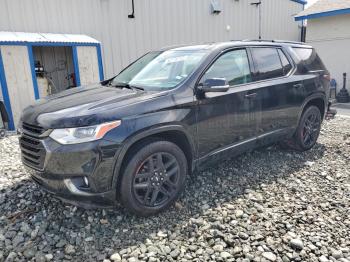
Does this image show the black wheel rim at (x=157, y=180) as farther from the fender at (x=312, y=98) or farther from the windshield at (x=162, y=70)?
the fender at (x=312, y=98)

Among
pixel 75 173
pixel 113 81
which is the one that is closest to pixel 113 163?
pixel 75 173

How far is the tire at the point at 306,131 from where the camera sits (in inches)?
184

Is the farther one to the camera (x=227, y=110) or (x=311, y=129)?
(x=311, y=129)

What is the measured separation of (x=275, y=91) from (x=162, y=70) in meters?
1.62

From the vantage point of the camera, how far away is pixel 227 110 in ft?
11.6

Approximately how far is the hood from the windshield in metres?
0.28

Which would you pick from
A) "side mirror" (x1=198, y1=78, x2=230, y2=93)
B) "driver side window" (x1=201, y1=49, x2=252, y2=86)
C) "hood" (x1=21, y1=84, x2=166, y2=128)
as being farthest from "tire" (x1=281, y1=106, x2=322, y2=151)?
"hood" (x1=21, y1=84, x2=166, y2=128)

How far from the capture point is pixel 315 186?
12.2 feet

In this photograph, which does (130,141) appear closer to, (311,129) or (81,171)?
(81,171)

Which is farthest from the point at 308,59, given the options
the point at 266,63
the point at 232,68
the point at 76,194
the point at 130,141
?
the point at 76,194

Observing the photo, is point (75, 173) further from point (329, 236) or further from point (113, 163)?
point (329, 236)

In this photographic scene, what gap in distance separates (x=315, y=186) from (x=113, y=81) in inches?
116

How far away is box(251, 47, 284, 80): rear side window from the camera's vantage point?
3.98 m

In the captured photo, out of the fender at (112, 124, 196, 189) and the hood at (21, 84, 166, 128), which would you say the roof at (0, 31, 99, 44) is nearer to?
the hood at (21, 84, 166, 128)
